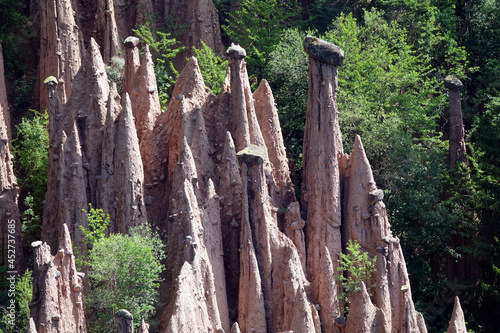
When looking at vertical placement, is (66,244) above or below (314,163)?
below

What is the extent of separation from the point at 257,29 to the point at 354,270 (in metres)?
17.9

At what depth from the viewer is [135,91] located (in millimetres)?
37000

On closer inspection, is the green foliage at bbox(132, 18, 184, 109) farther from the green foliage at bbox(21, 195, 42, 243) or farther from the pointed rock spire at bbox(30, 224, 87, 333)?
the pointed rock spire at bbox(30, 224, 87, 333)

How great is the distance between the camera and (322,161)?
34.3m

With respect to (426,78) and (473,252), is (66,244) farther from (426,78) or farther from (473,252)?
(426,78)

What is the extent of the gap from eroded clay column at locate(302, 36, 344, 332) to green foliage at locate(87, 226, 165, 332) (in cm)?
583

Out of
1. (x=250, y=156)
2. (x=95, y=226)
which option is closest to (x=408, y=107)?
(x=250, y=156)

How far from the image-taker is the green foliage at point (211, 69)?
→ 137ft

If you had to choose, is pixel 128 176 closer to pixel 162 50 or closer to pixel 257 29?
pixel 162 50

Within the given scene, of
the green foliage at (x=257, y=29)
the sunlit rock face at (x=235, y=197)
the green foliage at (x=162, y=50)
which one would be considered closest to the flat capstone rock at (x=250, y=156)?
the sunlit rock face at (x=235, y=197)

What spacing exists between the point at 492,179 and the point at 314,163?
10139mm

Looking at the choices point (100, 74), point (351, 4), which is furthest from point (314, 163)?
point (351, 4)

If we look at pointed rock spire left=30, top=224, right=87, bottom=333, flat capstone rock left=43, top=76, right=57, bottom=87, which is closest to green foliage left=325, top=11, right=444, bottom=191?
flat capstone rock left=43, top=76, right=57, bottom=87

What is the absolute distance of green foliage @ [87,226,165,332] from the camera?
3153 cm
